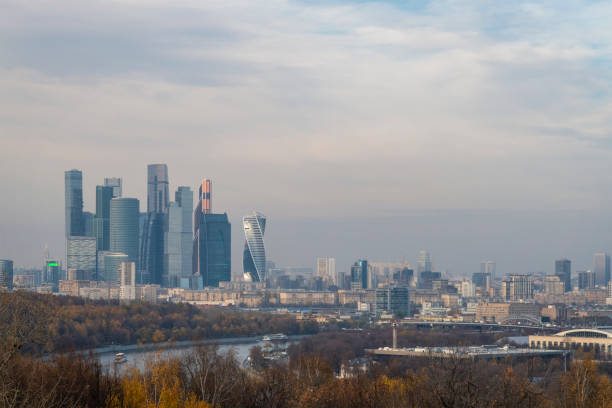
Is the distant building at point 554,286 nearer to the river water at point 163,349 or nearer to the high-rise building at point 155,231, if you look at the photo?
the high-rise building at point 155,231

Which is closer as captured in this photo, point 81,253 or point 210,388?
point 210,388

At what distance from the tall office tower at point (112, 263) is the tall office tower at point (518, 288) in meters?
61.6

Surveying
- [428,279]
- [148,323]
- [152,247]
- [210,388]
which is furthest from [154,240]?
[210,388]

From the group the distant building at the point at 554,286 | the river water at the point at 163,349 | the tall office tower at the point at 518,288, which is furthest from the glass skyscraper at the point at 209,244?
the river water at the point at 163,349

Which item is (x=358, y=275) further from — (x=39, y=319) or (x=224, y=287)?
(x=39, y=319)

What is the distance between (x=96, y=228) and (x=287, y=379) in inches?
6050

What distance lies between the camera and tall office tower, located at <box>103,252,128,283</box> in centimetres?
16550

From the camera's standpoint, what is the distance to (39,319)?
21672 millimetres

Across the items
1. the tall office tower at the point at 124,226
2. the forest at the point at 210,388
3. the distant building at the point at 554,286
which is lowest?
the distant building at the point at 554,286

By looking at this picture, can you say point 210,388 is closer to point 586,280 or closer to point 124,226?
point 124,226

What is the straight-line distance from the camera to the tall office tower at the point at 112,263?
543ft

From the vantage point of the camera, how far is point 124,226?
561 feet

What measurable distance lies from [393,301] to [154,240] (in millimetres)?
68423

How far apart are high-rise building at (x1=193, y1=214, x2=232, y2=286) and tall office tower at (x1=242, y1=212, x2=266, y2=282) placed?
20.2 ft
